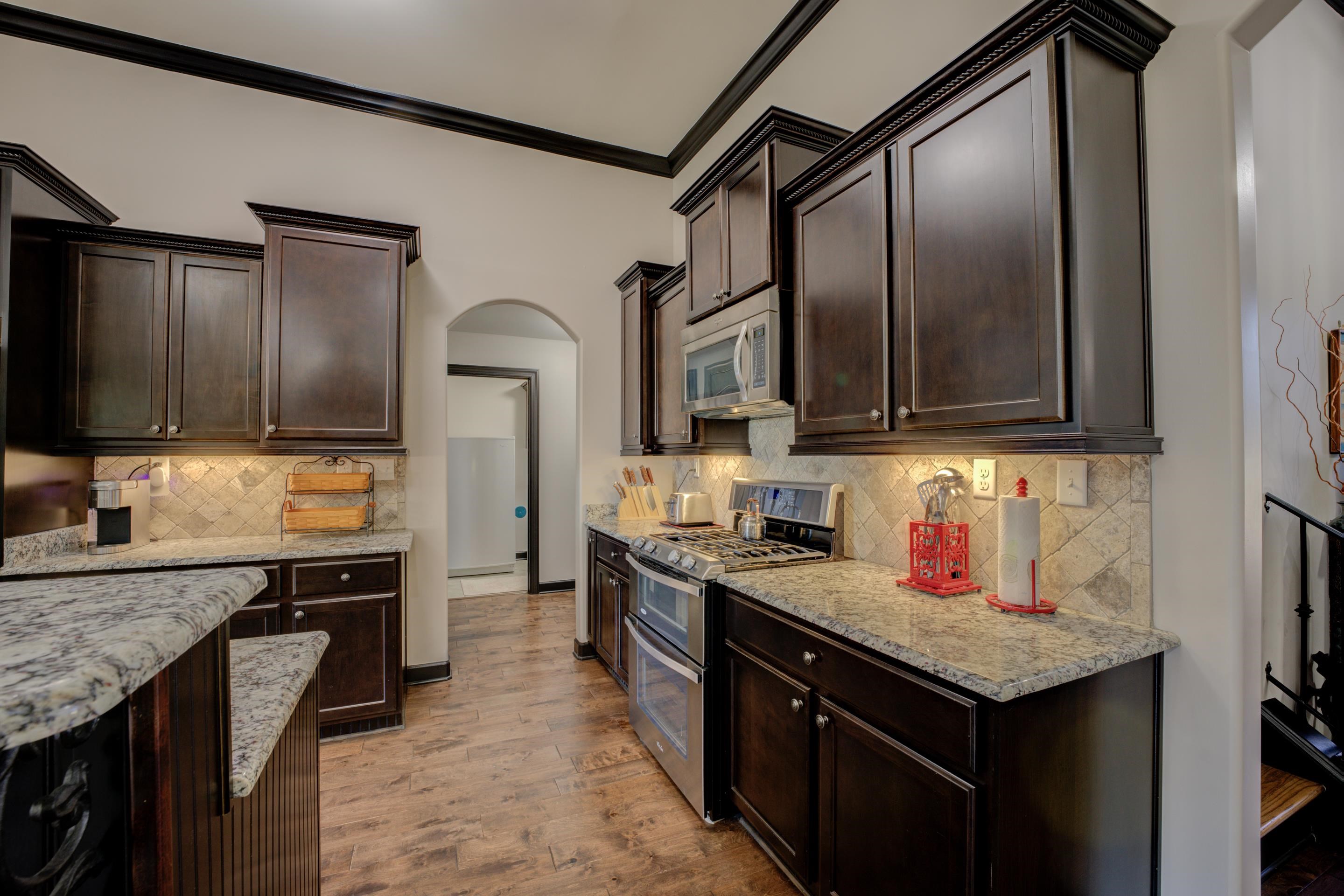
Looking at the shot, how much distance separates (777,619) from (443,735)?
6.49ft

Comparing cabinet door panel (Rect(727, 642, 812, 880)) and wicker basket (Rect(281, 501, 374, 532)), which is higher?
wicker basket (Rect(281, 501, 374, 532))

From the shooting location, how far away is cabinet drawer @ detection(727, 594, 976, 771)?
1.22 m

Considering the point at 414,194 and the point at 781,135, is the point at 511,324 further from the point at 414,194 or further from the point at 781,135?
the point at 781,135

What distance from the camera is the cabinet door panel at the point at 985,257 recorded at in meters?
1.35

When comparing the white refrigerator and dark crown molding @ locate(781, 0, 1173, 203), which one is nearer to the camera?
dark crown molding @ locate(781, 0, 1173, 203)

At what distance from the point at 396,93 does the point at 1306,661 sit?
535cm

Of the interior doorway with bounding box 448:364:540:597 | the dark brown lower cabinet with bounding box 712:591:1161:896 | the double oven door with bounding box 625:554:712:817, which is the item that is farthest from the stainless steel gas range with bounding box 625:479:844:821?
the interior doorway with bounding box 448:364:540:597

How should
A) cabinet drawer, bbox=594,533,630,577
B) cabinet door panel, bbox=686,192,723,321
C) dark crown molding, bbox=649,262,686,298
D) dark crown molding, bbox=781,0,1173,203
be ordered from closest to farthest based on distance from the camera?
1. dark crown molding, bbox=781,0,1173,203
2. cabinet door panel, bbox=686,192,723,321
3. cabinet drawer, bbox=594,533,630,577
4. dark crown molding, bbox=649,262,686,298

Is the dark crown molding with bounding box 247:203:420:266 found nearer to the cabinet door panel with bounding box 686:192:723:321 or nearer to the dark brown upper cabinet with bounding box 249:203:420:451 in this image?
the dark brown upper cabinet with bounding box 249:203:420:451

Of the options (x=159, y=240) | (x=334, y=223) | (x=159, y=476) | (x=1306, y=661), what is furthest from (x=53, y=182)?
(x=1306, y=661)

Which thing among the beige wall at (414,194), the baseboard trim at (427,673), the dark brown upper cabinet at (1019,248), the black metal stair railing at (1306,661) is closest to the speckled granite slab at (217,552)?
the beige wall at (414,194)

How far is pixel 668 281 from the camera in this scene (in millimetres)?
3406

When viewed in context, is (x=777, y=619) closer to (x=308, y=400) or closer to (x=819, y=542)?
(x=819, y=542)

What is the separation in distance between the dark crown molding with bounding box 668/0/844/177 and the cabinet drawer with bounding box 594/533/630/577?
266 cm
